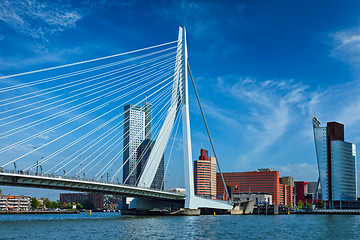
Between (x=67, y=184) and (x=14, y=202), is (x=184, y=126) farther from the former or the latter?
(x=14, y=202)

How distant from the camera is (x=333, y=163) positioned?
5659 inches

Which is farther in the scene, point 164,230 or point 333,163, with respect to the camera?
point 333,163

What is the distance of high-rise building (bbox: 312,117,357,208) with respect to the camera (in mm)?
143625

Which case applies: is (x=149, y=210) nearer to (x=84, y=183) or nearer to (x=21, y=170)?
(x=84, y=183)

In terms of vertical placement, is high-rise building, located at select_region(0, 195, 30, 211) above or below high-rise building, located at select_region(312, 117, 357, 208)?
below

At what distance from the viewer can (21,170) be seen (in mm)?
49000

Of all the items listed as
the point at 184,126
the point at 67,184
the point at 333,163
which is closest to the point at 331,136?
the point at 333,163

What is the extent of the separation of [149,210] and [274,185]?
12373 cm

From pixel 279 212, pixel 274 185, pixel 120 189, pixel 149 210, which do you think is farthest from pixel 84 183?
pixel 274 185

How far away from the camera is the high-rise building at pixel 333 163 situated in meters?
144

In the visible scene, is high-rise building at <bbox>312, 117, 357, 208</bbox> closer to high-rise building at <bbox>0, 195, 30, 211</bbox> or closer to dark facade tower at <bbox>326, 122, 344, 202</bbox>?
dark facade tower at <bbox>326, 122, 344, 202</bbox>

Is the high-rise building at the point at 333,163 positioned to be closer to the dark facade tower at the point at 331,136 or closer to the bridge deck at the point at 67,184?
A: the dark facade tower at the point at 331,136

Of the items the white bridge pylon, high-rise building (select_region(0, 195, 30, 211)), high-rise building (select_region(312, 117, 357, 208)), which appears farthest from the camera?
high-rise building (select_region(0, 195, 30, 211))

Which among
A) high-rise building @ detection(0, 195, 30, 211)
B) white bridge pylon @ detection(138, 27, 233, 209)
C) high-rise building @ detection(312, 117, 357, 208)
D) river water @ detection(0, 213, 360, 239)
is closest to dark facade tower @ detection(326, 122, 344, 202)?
high-rise building @ detection(312, 117, 357, 208)
